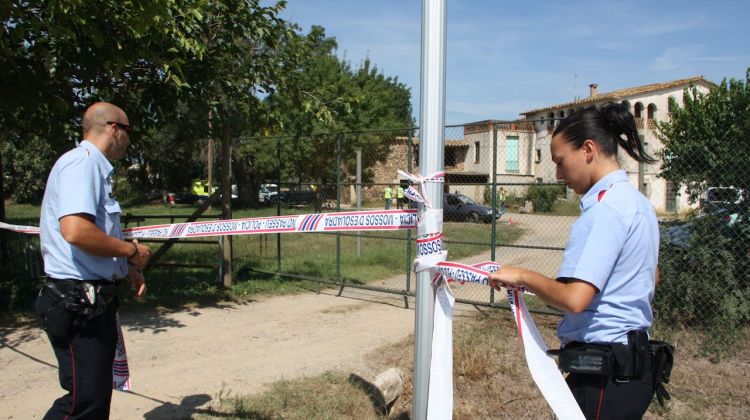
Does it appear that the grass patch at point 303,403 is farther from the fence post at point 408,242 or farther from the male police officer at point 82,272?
the fence post at point 408,242

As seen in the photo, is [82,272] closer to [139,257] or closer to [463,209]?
[139,257]

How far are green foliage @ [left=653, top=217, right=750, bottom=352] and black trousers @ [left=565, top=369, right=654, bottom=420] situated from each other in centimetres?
500

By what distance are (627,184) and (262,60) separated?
7269 mm

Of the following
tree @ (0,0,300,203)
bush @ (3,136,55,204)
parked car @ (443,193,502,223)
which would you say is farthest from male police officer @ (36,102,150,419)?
bush @ (3,136,55,204)

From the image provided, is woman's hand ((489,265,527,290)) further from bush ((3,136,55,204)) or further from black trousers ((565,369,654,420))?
bush ((3,136,55,204))

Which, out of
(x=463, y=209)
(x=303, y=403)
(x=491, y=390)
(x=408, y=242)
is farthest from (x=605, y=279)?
(x=463, y=209)

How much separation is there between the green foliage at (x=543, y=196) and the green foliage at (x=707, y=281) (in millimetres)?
2024

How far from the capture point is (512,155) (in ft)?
29.1

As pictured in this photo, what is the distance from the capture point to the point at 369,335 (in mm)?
7012

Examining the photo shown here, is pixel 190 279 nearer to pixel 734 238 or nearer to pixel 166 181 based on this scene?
pixel 734 238

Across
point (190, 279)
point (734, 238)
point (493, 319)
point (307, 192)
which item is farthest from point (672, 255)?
point (190, 279)

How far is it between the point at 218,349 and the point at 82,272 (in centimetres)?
375

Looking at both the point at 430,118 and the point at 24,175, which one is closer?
the point at 430,118

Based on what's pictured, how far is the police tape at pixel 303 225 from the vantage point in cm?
325
